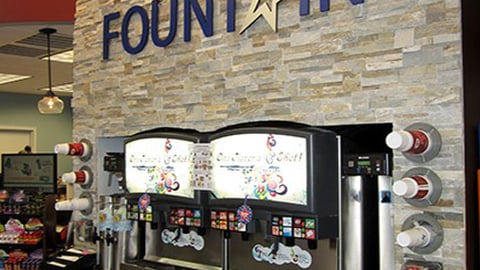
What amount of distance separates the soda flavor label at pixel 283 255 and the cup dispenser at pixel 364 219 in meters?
0.24

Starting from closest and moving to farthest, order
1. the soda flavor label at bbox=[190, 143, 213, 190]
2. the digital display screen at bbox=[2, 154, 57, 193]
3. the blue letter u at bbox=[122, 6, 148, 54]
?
the soda flavor label at bbox=[190, 143, 213, 190], the blue letter u at bbox=[122, 6, 148, 54], the digital display screen at bbox=[2, 154, 57, 193]

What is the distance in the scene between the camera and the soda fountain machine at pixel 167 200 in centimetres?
339

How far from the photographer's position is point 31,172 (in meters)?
5.65

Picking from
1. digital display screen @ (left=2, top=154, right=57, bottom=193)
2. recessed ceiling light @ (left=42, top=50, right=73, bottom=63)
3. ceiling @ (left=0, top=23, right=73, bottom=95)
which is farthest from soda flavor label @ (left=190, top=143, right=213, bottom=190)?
recessed ceiling light @ (left=42, top=50, right=73, bottom=63)

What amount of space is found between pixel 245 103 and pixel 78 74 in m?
1.66

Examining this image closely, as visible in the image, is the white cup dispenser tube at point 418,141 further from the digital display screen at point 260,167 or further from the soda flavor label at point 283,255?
the soda flavor label at point 283,255

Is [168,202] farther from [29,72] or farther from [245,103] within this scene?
[29,72]

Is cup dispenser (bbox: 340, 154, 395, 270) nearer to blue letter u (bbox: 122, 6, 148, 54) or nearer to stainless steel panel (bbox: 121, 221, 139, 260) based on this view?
stainless steel panel (bbox: 121, 221, 139, 260)

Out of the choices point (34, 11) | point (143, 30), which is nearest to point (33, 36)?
point (34, 11)

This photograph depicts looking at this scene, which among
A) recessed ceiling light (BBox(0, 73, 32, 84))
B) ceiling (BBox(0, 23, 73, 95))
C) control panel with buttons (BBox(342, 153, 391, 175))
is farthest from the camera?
recessed ceiling light (BBox(0, 73, 32, 84))

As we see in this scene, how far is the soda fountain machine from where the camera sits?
3.39 meters

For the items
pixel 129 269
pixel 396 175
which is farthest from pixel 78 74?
pixel 396 175

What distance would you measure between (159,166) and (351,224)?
4.01 ft

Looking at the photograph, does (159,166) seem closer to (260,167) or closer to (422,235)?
(260,167)
